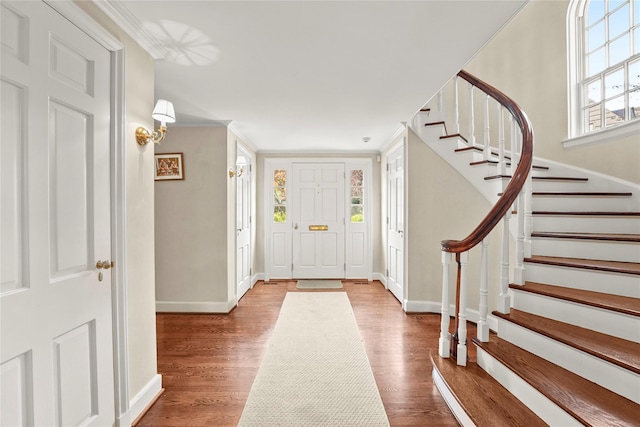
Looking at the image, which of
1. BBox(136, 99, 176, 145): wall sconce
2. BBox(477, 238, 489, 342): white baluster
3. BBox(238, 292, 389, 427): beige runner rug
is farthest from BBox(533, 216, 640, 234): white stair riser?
BBox(136, 99, 176, 145): wall sconce

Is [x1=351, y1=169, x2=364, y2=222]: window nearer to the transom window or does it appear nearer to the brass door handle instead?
the transom window

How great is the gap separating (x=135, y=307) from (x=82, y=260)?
1.73 ft

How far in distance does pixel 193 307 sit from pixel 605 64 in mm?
5084

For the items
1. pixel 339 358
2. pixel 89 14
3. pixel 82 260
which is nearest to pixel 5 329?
pixel 82 260

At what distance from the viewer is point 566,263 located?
6.68 ft

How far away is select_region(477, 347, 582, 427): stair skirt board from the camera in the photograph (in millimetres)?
1398

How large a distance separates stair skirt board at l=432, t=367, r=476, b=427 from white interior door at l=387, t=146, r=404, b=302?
1.85m

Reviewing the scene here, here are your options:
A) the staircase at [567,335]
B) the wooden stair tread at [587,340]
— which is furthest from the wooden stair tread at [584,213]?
the wooden stair tread at [587,340]

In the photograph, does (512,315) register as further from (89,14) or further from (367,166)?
(367,166)

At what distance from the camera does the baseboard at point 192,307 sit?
12.2 ft

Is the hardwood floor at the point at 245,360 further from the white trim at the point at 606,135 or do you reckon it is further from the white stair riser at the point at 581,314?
the white trim at the point at 606,135

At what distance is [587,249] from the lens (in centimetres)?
220

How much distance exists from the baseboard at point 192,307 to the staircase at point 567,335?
98.3 inches

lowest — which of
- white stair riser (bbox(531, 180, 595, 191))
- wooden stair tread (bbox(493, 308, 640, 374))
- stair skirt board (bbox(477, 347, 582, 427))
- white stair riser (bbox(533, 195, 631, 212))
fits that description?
stair skirt board (bbox(477, 347, 582, 427))
